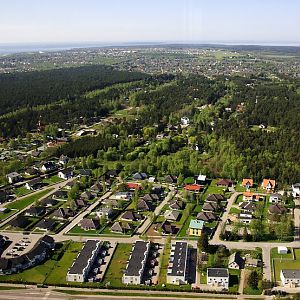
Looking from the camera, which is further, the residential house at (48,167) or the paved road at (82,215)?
the residential house at (48,167)

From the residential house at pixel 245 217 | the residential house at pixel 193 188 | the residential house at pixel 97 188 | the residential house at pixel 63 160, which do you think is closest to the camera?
the residential house at pixel 245 217

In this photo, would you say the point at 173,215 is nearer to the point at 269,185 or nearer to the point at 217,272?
the point at 217,272

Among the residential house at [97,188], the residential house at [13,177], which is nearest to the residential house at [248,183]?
the residential house at [97,188]

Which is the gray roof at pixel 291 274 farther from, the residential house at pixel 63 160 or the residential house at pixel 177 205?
the residential house at pixel 63 160

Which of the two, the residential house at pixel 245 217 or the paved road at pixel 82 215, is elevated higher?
the paved road at pixel 82 215

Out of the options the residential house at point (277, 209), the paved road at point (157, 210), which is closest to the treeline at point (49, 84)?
the paved road at point (157, 210)

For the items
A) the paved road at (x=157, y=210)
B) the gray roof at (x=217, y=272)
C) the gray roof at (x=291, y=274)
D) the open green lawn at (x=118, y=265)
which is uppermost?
the gray roof at (x=217, y=272)

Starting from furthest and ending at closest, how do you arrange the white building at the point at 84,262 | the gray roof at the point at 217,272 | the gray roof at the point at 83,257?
the gray roof at the point at 83,257 → the white building at the point at 84,262 → the gray roof at the point at 217,272

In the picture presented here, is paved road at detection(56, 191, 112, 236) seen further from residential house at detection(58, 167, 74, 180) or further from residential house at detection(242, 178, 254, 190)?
residential house at detection(242, 178, 254, 190)

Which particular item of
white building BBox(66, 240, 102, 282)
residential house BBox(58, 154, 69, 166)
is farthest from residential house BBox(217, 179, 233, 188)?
residential house BBox(58, 154, 69, 166)

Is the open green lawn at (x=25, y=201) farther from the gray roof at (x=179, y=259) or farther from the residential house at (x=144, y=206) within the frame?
the gray roof at (x=179, y=259)
